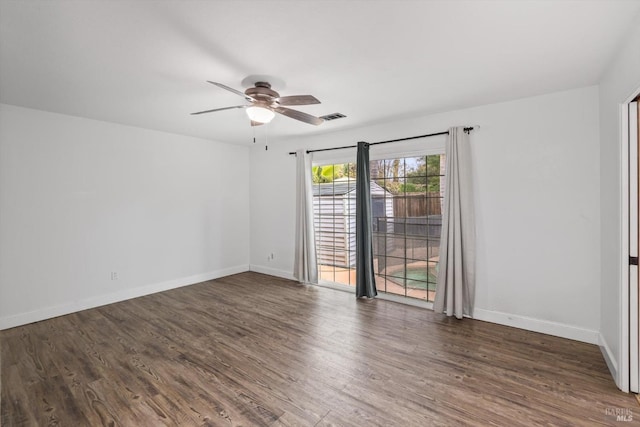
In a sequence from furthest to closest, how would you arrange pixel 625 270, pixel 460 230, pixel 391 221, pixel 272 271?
pixel 272 271, pixel 391 221, pixel 460 230, pixel 625 270

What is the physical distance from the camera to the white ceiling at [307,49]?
5.91 feet

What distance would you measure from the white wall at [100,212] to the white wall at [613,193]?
18.0 ft

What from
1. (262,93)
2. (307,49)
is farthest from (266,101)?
(307,49)

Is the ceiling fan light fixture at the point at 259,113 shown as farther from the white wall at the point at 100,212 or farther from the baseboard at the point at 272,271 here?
the baseboard at the point at 272,271

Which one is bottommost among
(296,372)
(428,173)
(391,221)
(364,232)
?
(296,372)

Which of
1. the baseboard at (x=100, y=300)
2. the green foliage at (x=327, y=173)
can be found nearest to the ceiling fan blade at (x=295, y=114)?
the green foliage at (x=327, y=173)

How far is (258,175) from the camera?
616cm

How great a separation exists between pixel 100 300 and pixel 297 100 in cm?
404

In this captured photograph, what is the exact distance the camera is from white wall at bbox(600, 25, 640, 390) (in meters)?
2.12

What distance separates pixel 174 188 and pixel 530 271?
5.32m

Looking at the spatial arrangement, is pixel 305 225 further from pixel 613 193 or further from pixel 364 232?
pixel 613 193

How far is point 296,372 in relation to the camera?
100 inches

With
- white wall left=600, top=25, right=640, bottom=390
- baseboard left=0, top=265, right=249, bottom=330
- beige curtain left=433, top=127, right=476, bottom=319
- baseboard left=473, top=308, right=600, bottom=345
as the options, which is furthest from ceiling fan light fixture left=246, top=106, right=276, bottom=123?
baseboard left=0, top=265, right=249, bottom=330

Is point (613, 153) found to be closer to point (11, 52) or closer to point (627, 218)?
point (627, 218)
